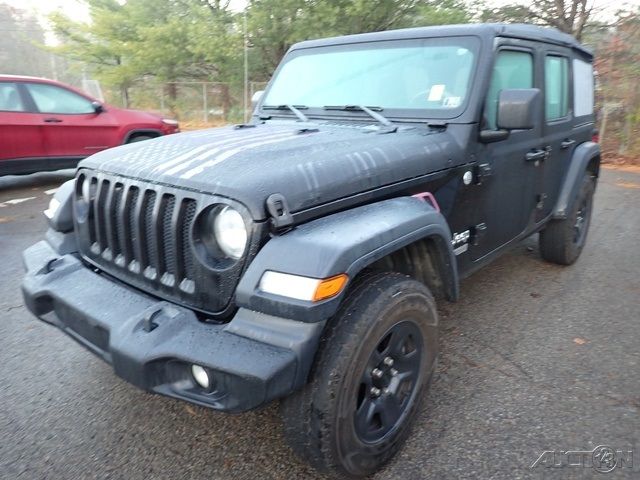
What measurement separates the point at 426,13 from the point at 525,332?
14657 mm

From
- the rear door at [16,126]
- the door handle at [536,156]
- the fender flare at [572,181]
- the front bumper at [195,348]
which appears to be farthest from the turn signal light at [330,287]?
the rear door at [16,126]

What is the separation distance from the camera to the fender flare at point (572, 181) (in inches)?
159

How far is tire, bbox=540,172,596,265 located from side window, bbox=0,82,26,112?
715 cm

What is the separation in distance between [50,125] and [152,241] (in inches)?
254

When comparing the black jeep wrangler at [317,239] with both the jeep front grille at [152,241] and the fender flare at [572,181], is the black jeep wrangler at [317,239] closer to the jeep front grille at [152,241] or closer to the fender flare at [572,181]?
the jeep front grille at [152,241]

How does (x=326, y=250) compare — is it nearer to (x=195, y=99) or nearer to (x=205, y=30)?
(x=205, y=30)

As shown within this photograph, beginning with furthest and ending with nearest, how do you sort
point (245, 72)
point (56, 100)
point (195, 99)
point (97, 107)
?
point (195, 99) < point (245, 72) < point (97, 107) < point (56, 100)

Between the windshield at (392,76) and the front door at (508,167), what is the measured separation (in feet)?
0.72

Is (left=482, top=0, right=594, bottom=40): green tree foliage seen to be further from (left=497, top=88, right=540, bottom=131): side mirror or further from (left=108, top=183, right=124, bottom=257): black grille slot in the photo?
(left=108, top=183, right=124, bottom=257): black grille slot

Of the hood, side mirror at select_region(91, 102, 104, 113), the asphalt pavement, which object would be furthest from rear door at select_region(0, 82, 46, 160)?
the hood

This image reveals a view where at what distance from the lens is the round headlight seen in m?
1.89

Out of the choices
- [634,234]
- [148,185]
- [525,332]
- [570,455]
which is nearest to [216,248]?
[148,185]

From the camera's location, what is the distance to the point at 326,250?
5.85 feet

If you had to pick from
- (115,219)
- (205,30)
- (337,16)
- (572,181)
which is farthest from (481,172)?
(205,30)
